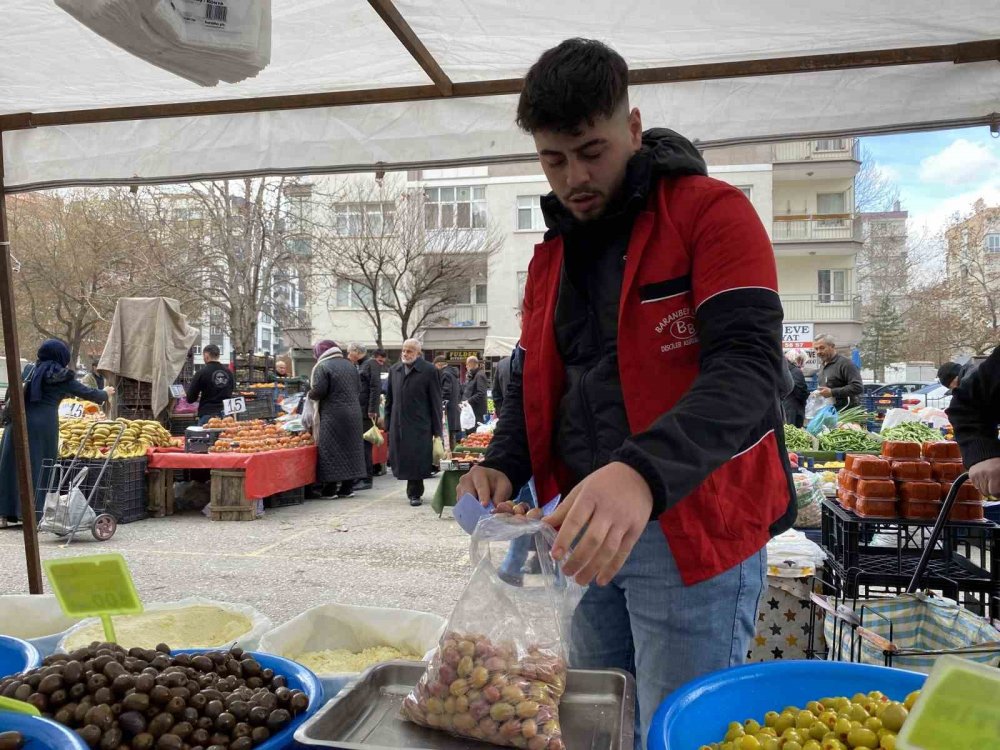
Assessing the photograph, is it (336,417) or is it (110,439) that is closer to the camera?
(110,439)

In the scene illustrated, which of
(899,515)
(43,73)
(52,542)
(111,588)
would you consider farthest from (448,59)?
(52,542)

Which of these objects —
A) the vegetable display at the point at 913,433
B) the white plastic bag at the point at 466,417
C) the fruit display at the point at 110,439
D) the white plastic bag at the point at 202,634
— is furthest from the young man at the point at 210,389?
the vegetable display at the point at 913,433

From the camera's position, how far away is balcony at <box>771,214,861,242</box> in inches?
1171

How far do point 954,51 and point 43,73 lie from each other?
3.36m

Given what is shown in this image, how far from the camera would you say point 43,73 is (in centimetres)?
289

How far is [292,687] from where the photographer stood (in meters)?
1.65

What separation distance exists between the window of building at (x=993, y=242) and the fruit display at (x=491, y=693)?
35606 mm

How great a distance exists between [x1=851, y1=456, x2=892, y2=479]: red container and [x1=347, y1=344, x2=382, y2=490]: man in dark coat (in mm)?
8166

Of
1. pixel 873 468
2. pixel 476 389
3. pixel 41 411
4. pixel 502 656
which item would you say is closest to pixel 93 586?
pixel 502 656

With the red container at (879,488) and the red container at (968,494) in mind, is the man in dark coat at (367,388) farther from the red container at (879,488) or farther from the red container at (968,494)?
the red container at (968,494)

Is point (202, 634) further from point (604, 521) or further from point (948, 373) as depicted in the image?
point (948, 373)

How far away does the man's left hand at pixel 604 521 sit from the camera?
109 centimetres

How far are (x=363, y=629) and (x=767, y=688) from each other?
1.87 m

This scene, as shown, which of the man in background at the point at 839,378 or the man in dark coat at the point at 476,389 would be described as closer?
the man in background at the point at 839,378
